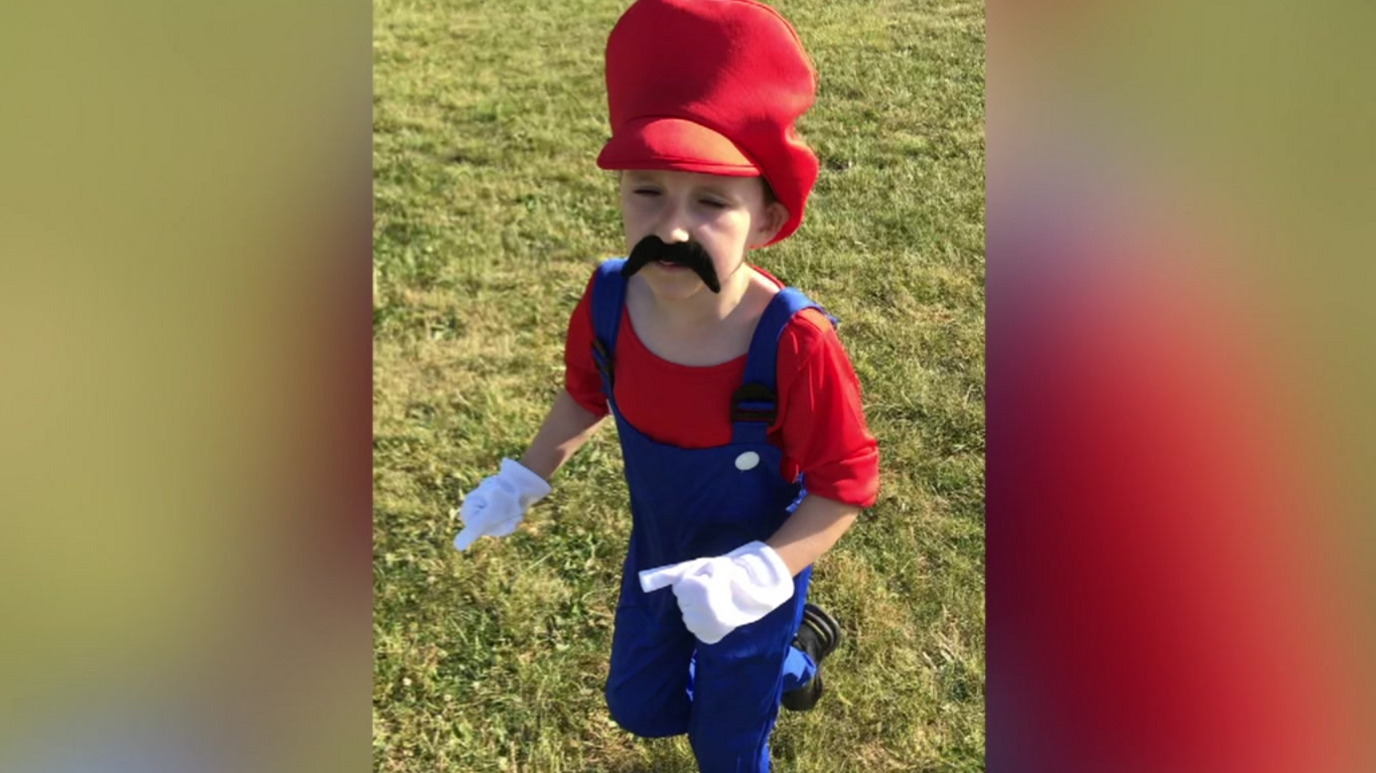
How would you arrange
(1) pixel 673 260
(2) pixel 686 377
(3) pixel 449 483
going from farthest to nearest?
1. (3) pixel 449 483
2. (2) pixel 686 377
3. (1) pixel 673 260

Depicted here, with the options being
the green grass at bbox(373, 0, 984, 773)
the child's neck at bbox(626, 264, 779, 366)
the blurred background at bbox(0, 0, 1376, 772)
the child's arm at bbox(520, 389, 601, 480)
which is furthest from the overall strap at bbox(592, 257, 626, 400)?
the green grass at bbox(373, 0, 984, 773)

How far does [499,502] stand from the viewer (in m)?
2.16

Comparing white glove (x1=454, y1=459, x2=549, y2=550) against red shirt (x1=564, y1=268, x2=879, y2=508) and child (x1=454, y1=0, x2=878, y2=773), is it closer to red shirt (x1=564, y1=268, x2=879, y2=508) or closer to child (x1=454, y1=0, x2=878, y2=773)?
child (x1=454, y1=0, x2=878, y2=773)

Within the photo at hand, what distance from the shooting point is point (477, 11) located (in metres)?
7.47

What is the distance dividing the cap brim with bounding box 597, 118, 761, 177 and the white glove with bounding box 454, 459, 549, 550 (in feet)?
2.44

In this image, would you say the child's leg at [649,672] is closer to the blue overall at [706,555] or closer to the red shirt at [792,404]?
the blue overall at [706,555]

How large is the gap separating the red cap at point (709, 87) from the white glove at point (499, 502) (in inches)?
28.7

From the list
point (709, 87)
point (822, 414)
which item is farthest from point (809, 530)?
point (709, 87)

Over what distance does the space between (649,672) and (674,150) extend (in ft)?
3.89

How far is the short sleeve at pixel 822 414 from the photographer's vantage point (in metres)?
1.82

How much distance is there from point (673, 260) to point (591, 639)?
63.2 inches

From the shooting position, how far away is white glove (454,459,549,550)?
7.06 ft
